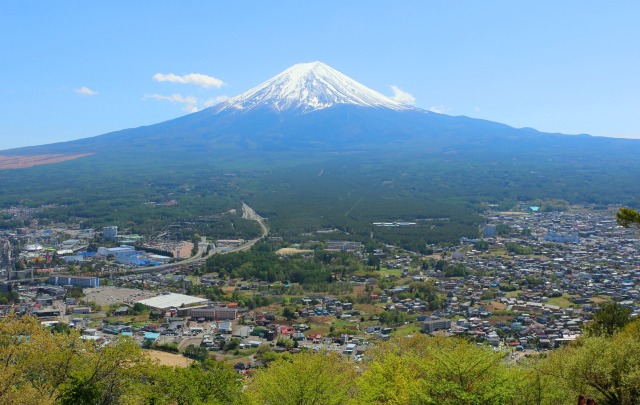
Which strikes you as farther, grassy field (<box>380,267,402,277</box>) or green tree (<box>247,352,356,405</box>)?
grassy field (<box>380,267,402,277</box>)

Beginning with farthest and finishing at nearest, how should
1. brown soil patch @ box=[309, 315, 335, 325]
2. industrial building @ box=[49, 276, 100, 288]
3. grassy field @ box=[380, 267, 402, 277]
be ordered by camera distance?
grassy field @ box=[380, 267, 402, 277], industrial building @ box=[49, 276, 100, 288], brown soil patch @ box=[309, 315, 335, 325]

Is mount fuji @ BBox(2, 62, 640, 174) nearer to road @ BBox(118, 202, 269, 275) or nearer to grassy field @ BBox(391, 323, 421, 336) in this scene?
road @ BBox(118, 202, 269, 275)

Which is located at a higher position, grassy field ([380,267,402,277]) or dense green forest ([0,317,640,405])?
dense green forest ([0,317,640,405])

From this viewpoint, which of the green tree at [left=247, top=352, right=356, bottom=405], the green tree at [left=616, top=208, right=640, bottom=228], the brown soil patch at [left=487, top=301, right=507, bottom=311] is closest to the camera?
the green tree at [left=247, top=352, right=356, bottom=405]

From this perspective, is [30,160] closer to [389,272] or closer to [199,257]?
[199,257]

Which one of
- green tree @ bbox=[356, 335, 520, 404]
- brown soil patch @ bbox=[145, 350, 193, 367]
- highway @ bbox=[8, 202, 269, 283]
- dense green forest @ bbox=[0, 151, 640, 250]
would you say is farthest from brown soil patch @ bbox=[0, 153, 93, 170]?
green tree @ bbox=[356, 335, 520, 404]

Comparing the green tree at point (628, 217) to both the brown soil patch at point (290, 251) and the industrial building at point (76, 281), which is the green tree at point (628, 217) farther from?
the brown soil patch at point (290, 251)

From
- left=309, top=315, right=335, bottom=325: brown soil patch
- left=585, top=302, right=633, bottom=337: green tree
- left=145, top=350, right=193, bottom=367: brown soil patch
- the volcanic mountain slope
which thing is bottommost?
left=309, top=315, right=335, bottom=325: brown soil patch

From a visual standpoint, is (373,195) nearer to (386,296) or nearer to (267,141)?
(386,296)
